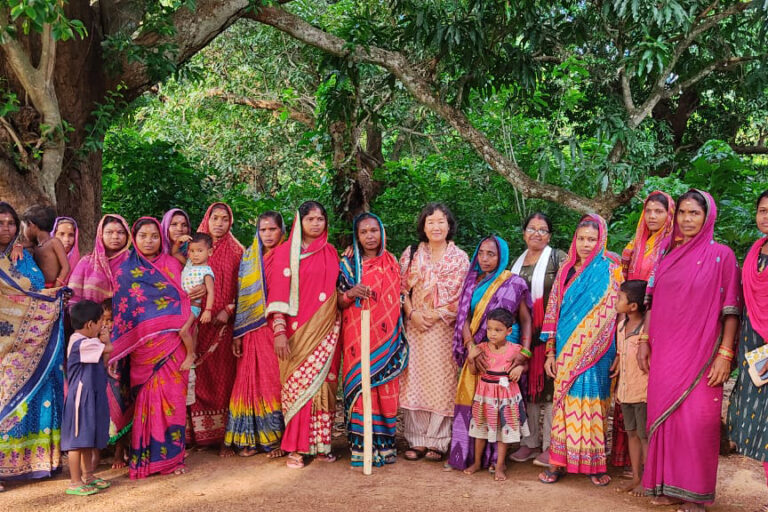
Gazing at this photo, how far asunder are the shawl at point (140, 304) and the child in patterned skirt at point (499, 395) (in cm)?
208

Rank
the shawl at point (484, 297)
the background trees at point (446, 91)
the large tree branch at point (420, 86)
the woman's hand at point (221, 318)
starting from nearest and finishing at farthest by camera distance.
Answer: the shawl at point (484, 297) < the woman's hand at point (221, 318) < the background trees at point (446, 91) < the large tree branch at point (420, 86)

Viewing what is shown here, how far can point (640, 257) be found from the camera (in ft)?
14.7

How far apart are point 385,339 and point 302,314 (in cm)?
61

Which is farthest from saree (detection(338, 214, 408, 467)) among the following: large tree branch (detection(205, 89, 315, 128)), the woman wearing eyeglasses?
large tree branch (detection(205, 89, 315, 128))

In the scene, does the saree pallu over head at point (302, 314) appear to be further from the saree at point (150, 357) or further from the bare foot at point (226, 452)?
the saree at point (150, 357)

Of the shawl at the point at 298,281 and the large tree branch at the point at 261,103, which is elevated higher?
the large tree branch at the point at 261,103

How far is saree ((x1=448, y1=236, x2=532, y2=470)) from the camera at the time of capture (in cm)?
463

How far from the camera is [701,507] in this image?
3.83m

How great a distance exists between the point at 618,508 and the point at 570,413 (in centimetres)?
64

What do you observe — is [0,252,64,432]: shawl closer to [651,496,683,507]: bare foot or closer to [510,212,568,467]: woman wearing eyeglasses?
[510,212,568,467]: woman wearing eyeglasses

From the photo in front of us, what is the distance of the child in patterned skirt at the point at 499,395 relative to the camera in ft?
A: 14.6

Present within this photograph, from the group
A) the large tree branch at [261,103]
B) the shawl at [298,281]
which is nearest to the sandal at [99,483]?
the shawl at [298,281]

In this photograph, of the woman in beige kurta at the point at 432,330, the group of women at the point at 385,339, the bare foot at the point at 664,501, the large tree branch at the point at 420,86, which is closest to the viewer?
the group of women at the point at 385,339

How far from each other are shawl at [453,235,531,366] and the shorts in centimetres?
93
